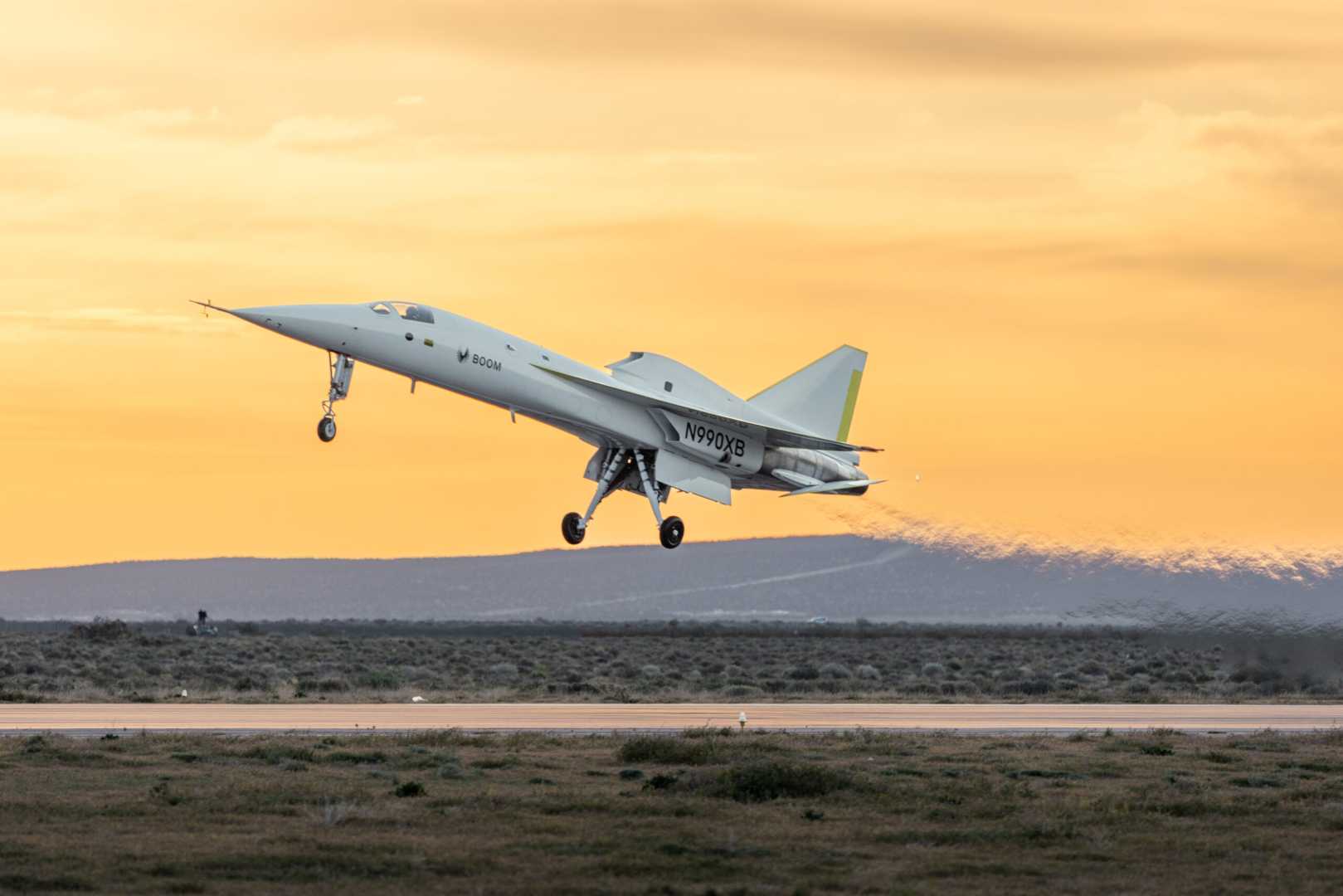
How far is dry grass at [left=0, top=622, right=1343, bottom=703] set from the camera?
56.6 metres

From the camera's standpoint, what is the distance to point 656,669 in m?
70.9

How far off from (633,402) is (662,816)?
62.3 feet

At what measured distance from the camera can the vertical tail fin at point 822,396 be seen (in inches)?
2057

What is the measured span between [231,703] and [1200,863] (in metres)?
32.7

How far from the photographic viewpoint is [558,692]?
5728 cm

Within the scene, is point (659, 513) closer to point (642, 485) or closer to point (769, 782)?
point (642, 485)

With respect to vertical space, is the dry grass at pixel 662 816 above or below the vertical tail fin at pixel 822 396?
below

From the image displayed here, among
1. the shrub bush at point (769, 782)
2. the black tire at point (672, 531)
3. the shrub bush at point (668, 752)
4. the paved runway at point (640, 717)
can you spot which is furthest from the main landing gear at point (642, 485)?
the shrub bush at point (769, 782)

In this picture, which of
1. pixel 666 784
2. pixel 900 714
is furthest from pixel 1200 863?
pixel 900 714

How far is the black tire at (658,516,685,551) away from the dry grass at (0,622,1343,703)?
1000cm

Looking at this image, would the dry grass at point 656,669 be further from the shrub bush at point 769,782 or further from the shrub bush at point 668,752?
the shrub bush at point 769,782

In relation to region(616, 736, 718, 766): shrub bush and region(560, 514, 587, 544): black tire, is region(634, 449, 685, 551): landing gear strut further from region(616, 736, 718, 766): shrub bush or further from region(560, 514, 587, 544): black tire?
region(616, 736, 718, 766): shrub bush

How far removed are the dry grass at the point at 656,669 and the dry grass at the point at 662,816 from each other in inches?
714

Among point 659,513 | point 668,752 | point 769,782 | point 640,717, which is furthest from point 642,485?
point 769,782
